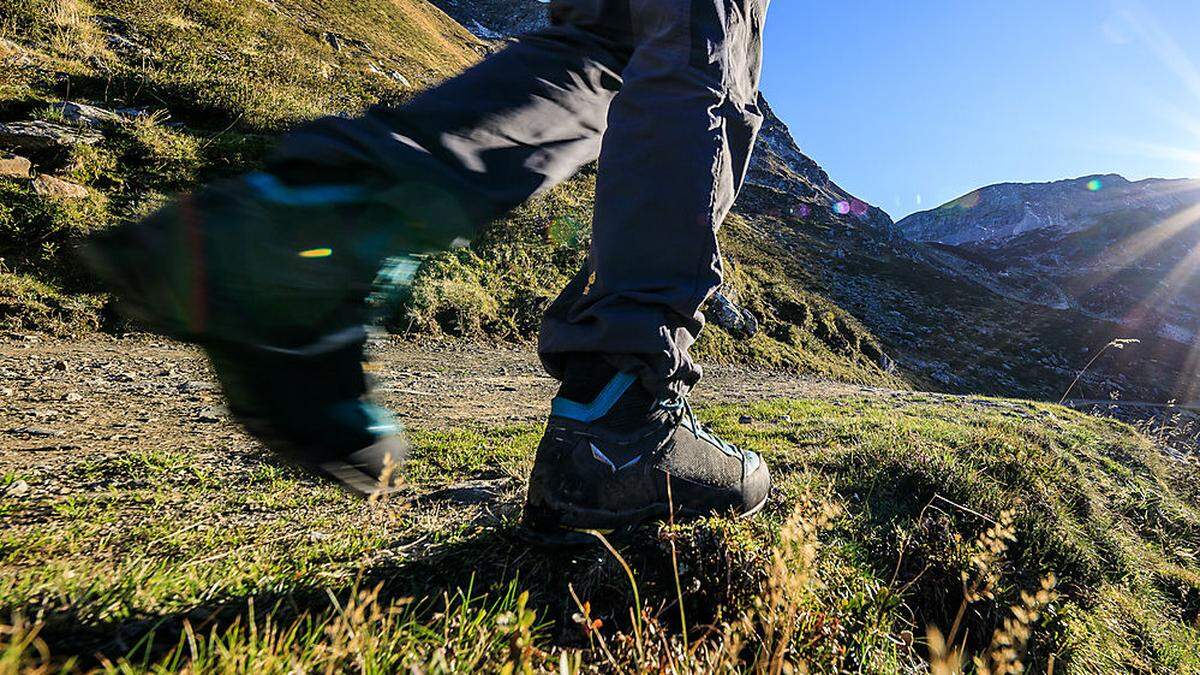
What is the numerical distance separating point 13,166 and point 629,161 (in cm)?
679

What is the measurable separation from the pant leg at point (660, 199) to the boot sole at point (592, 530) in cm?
33

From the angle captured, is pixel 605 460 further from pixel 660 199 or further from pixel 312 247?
pixel 312 247

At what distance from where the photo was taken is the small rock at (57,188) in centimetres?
518

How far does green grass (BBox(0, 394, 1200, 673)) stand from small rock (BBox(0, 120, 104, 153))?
5726 mm

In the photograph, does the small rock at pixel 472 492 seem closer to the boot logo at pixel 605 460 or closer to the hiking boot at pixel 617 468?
the hiking boot at pixel 617 468

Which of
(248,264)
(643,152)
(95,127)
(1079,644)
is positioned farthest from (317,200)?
(95,127)

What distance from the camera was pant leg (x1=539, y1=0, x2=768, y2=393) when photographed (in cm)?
142

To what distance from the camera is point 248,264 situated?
1.12m

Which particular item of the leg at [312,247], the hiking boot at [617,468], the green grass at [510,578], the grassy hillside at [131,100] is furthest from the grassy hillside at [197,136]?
the green grass at [510,578]

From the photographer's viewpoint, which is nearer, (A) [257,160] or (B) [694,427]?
(B) [694,427]

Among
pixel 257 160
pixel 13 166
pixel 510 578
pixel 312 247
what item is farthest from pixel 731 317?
pixel 312 247

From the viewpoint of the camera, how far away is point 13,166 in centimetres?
520

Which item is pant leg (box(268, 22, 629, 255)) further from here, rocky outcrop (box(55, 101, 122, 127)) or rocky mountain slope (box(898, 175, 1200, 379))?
rocky mountain slope (box(898, 175, 1200, 379))

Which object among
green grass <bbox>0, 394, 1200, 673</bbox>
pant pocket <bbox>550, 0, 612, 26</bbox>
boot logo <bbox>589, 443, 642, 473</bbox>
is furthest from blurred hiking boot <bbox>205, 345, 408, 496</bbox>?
pant pocket <bbox>550, 0, 612, 26</bbox>
